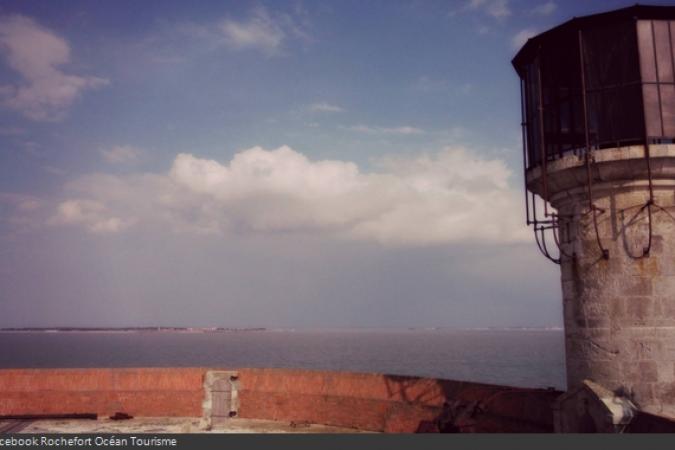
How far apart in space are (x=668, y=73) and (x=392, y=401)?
45.5 feet

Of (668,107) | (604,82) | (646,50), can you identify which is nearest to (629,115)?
(668,107)

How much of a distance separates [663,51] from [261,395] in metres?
18.2

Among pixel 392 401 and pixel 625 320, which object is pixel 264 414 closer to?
pixel 392 401

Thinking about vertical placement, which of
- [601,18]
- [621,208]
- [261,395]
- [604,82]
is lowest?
[261,395]

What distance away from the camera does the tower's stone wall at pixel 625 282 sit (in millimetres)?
11258

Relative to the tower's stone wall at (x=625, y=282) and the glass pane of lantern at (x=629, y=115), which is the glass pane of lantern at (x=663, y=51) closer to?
the glass pane of lantern at (x=629, y=115)

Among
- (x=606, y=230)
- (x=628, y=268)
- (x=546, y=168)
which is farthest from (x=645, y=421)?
(x=546, y=168)

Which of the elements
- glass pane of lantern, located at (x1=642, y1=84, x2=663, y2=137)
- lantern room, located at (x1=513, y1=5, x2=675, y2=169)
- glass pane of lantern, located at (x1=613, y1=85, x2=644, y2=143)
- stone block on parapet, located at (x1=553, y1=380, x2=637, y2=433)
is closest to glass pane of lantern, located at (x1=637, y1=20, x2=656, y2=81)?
lantern room, located at (x1=513, y1=5, x2=675, y2=169)

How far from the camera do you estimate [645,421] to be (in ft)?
34.2

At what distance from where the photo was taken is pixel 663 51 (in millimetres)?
11852

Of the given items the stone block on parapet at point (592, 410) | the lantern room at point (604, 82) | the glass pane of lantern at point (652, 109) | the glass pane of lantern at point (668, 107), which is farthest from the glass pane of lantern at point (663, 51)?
the stone block on parapet at point (592, 410)

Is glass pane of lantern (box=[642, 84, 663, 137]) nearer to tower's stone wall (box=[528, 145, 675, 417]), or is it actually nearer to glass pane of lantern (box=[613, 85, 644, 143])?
glass pane of lantern (box=[613, 85, 644, 143])

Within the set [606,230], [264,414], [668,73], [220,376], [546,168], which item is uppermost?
[668,73]

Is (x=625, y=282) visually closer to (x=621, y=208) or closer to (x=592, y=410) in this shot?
(x=621, y=208)
